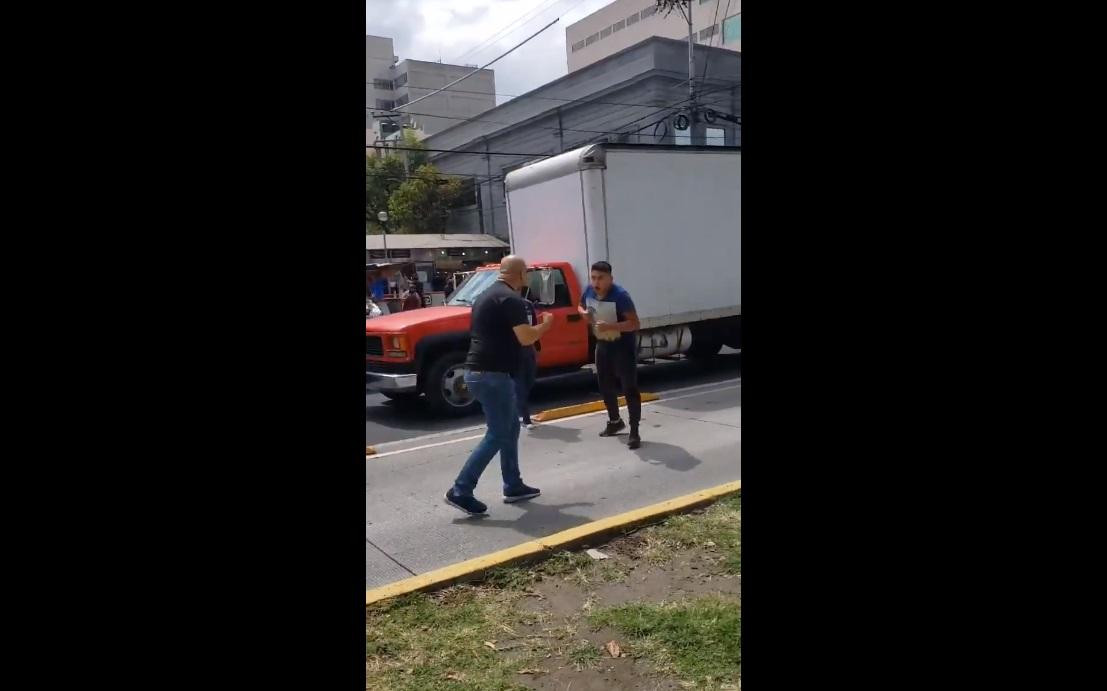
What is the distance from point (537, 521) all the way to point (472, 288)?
5163 millimetres

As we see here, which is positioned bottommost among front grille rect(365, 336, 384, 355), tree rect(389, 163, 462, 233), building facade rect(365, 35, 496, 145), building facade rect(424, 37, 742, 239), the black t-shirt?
front grille rect(365, 336, 384, 355)

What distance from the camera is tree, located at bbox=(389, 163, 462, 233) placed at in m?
35.6

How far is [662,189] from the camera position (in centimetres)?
1000

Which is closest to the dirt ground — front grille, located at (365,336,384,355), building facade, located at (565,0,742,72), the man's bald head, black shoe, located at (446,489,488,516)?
black shoe, located at (446,489,488,516)

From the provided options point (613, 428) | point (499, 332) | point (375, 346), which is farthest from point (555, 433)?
point (499, 332)

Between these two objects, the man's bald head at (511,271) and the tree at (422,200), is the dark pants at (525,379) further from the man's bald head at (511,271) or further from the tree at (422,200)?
the tree at (422,200)

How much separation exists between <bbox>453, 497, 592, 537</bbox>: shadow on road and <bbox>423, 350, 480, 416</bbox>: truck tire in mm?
3375

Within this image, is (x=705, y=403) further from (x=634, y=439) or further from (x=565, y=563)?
(x=565, y=563)

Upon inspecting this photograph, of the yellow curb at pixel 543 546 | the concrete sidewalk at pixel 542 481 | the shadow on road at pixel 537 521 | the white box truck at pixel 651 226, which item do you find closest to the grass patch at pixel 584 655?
the yellow curb at pixel 543 546

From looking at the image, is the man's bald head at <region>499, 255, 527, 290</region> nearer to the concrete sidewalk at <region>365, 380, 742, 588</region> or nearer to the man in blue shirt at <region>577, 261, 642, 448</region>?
the concrete sidewalk at <region>365, 380, 742, 588</region>

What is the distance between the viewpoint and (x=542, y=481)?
6.14 metres
